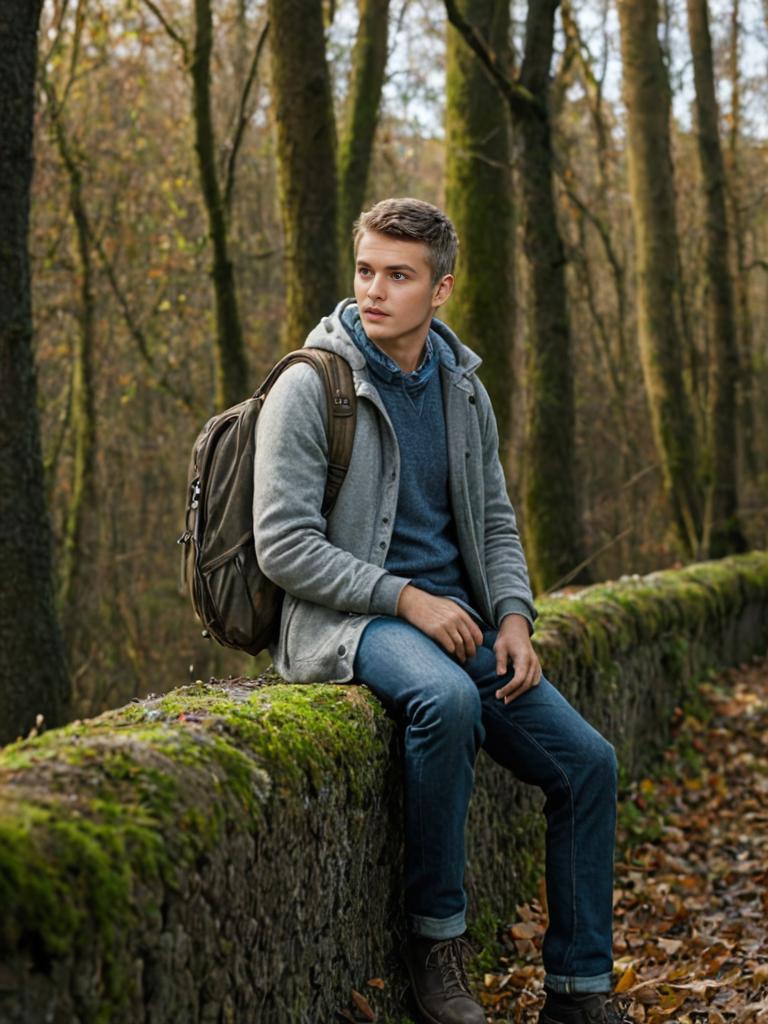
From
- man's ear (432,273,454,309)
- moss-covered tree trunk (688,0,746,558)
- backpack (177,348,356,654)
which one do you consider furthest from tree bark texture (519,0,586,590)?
moss-covered tree trunk (688,0,746,558)

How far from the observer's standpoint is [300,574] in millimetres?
3738

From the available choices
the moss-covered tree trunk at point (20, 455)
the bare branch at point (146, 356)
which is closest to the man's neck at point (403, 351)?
the moss-covered tree trunk at point (20, 455)

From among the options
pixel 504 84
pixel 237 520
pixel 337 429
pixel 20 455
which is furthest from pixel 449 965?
pixel 504 84

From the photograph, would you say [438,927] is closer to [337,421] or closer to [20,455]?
[337,421]

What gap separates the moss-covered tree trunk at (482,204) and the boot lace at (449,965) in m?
5.84

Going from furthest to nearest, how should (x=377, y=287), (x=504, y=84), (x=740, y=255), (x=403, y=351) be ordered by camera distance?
(x=740, y=255), (x=504, y=84), (x=403, y=351), (x=377, y=287)

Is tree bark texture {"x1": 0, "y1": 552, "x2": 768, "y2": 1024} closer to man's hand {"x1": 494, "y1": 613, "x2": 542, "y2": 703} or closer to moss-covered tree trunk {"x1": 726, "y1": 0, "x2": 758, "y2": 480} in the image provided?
man's hand {"x1": 494, "y1": 613, "x2": 542, "y2": 703}

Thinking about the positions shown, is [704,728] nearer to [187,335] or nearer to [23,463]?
[23,463]

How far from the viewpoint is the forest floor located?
176 inches

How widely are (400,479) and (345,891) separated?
4.08 feet

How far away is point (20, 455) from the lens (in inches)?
261

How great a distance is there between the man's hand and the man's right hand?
0.61ft

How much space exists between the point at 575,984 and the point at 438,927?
495mm

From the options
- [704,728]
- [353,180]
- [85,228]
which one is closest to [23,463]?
[704,728]
